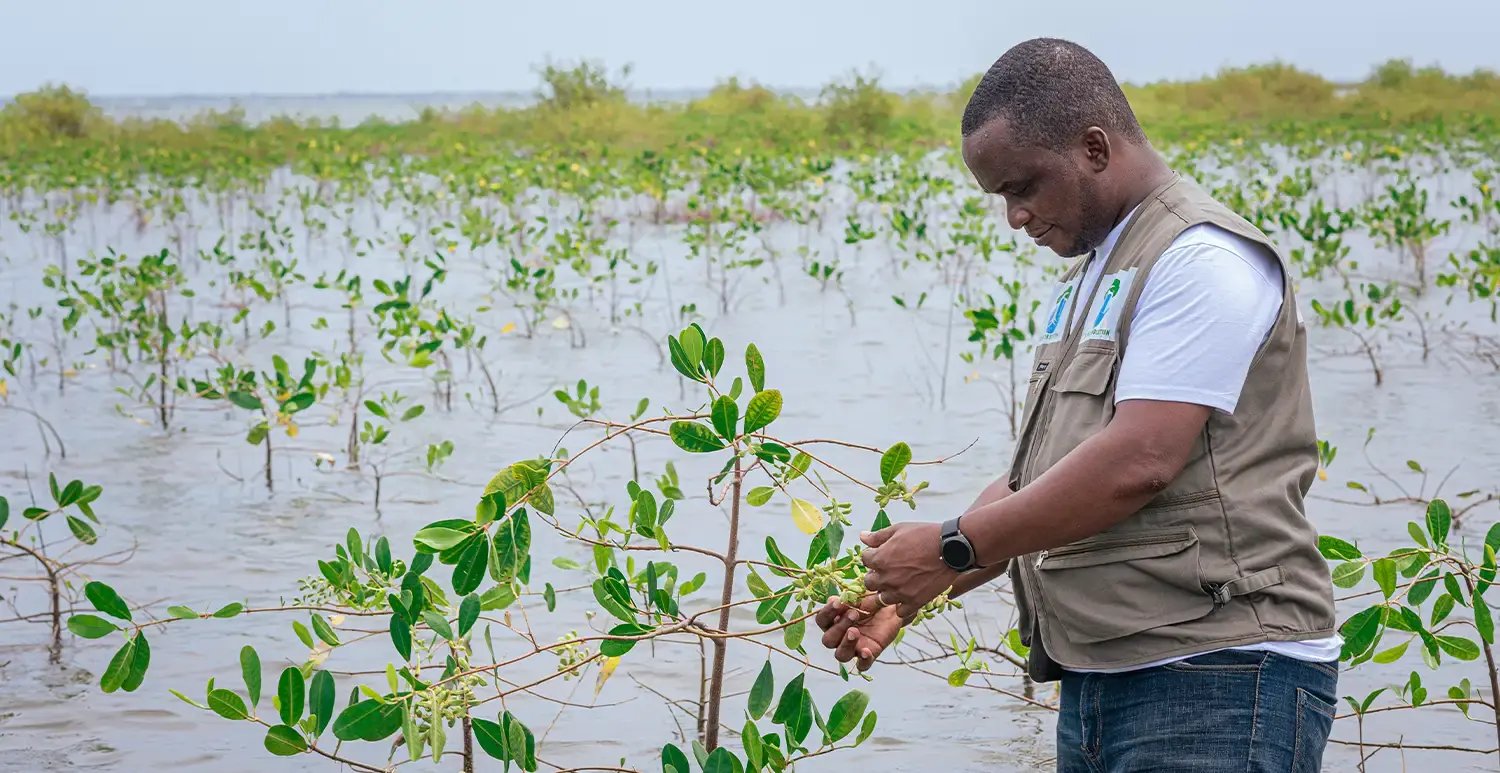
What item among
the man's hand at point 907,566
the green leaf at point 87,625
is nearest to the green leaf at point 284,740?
the green leaf at point 87,625

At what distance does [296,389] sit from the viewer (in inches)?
192

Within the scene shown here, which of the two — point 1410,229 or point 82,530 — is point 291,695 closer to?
point 82,530

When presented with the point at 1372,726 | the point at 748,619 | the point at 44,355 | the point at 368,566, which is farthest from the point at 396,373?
the point at 1372,726

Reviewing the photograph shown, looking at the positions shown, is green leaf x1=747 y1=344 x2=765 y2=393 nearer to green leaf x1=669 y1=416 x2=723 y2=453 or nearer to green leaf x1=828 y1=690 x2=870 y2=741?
green leaf x1=669 y1=416 x2=723 y2=453

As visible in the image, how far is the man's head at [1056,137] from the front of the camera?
1.77 m

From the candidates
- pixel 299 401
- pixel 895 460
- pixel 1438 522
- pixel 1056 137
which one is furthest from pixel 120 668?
pixel 299 401

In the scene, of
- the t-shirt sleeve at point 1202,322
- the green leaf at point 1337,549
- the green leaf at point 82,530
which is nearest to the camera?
the t-shirt sleeve at point 1202,322

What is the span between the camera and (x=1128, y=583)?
1.67 metres

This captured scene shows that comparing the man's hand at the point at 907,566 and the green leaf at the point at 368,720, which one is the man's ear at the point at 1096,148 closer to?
the man's hand at the point at 907,566

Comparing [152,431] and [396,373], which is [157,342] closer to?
[152,431]

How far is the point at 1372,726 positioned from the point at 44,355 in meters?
6.57

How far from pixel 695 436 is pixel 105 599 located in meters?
0.92

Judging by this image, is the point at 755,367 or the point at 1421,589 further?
the point at 1421,589

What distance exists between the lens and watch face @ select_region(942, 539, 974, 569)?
66.6 inches
